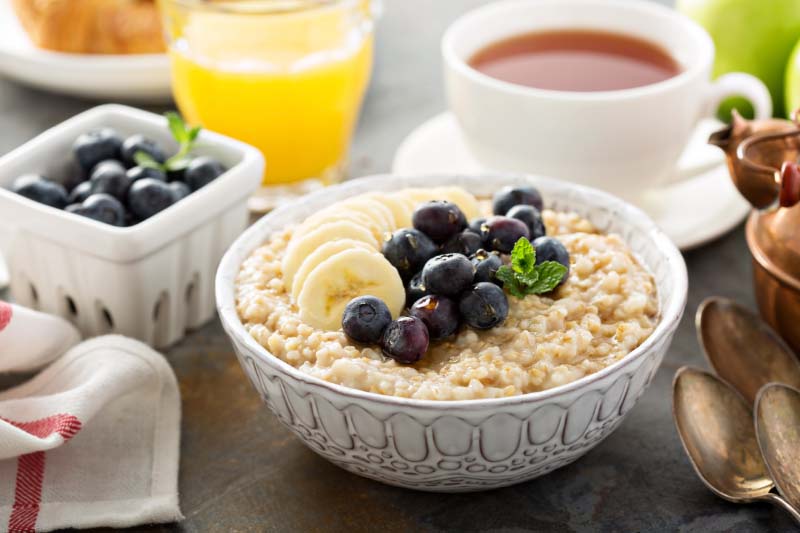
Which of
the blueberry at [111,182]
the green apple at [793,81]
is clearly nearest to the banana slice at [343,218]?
the blueberry at [111,182]

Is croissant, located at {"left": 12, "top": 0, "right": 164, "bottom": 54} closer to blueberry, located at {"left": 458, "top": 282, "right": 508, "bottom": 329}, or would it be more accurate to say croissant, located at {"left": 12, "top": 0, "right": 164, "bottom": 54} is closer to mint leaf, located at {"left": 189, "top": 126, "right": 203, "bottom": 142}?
mint leaf, located at {"left": 189, "top": 126, "right": 203, "bottom": 142}

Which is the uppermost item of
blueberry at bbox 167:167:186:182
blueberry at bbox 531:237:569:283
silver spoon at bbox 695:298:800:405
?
blueberry at bbox 531:237:569:283

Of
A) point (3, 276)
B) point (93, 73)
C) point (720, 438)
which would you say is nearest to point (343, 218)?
point (720, 438)

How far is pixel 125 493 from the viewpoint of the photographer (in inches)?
59.7

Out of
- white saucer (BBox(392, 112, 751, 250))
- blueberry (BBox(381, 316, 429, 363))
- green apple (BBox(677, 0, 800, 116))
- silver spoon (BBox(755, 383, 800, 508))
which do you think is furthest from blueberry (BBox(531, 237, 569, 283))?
green apple (BBox(677, 0, 800, 116))

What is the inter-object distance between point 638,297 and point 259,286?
62 cm

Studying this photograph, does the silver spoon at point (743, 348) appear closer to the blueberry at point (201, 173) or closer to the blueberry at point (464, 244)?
the blueberry at point (464, 244)

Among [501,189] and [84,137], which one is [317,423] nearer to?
[501,189]

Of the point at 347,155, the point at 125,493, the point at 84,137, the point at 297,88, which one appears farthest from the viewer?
the point at 347,155

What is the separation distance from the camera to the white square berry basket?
1.77 metres

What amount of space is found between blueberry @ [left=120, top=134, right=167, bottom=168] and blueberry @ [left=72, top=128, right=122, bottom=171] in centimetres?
2

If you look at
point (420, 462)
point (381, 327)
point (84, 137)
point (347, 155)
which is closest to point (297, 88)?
point (347, 155)

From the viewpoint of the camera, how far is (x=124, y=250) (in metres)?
1.74

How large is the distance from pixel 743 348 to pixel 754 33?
1.13m
